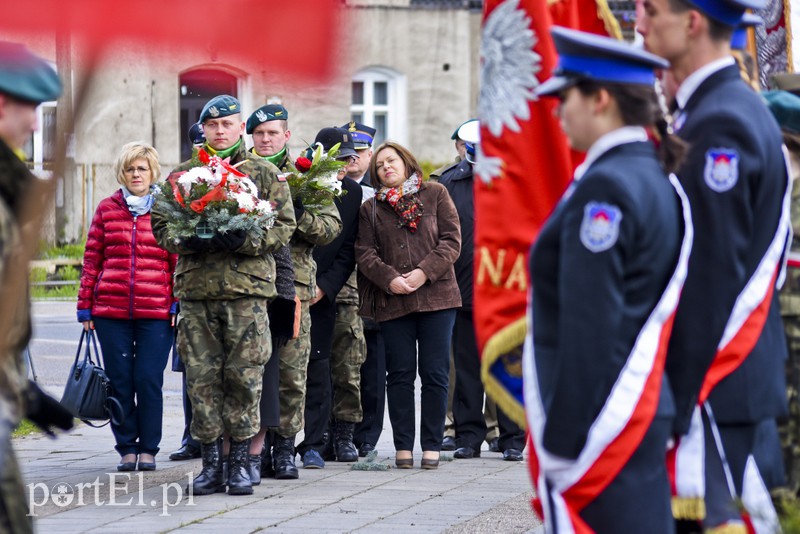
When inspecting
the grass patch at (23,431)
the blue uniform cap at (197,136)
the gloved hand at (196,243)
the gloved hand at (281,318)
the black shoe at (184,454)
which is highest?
the blue uniform cap at (197,136)

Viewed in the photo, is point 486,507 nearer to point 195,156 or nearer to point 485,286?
point 195,156

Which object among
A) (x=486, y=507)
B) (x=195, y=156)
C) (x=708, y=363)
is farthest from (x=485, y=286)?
(x=195, y=156)

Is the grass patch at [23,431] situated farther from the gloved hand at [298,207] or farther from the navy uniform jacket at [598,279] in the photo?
the navy uniform jacket at [598,279]

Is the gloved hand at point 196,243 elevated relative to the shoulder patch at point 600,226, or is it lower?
elevated

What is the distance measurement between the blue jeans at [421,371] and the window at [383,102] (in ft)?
73.2

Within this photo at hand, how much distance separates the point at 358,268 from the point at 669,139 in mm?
5345

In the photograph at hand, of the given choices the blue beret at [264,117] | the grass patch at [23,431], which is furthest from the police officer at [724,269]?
the grass patch at [23,431]

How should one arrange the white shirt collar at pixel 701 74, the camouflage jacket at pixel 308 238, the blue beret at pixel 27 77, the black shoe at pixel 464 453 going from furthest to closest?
the black shoe at pixel 464 453 → the camouflage jacket at pixel 308 238 → the white shirt collar at pixel 701 74 → the blue beret at pixel 27 77

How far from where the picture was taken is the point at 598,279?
347 centimetres

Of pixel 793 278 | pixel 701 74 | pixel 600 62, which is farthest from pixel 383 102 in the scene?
pixel 600 62

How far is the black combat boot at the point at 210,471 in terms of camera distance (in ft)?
25.3

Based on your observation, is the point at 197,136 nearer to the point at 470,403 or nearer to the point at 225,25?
the point at 470,403

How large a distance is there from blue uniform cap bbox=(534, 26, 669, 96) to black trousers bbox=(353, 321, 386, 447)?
589cm

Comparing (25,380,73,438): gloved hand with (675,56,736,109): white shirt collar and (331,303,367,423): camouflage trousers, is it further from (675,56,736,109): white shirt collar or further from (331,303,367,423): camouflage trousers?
(331,303,367,423): camouflage trousers
